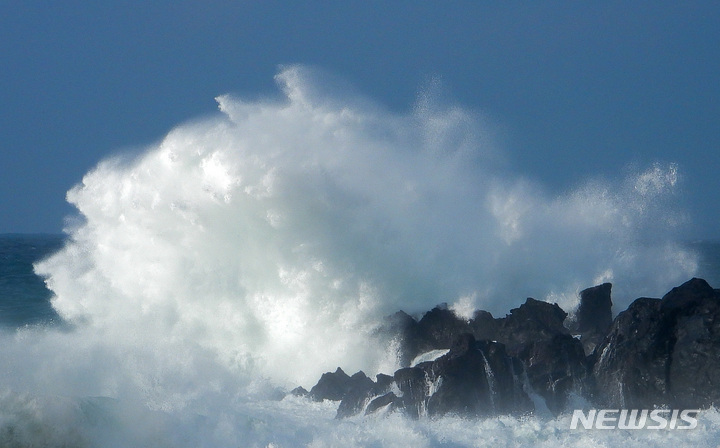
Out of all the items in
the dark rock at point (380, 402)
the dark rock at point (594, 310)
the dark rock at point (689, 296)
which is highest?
the dark rock at point (594, 310)

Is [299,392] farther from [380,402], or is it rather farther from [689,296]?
[689,296]

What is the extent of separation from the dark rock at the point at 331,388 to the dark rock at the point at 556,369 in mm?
4566

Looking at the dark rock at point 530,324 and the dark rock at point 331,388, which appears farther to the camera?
the dark rock at point 530,324

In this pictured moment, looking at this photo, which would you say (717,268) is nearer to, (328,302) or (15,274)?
(328,302)

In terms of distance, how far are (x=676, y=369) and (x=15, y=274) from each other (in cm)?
3212

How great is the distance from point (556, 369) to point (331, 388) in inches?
221

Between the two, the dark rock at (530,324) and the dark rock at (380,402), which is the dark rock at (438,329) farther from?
the dark rock at (380,402)

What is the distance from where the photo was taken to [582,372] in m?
Answer: 15.8

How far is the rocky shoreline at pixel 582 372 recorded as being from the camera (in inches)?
567

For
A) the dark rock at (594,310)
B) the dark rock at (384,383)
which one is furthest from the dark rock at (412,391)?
the dark rock at (594,310)

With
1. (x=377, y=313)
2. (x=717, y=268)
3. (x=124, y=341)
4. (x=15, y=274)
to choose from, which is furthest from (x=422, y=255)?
(x=717, y=268)

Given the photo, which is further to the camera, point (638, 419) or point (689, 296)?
point (689, 296)

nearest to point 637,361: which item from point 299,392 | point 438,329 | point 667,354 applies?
point 667,354

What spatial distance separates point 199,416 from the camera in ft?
40.8
